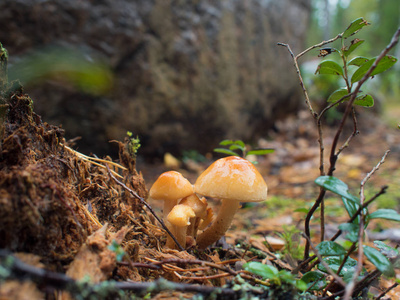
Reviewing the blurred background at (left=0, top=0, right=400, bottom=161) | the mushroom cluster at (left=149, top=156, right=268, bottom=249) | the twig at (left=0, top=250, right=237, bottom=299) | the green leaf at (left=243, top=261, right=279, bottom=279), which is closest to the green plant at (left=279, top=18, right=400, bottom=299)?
the green leaf at (left=243, top=261, right=279, bottom=279)

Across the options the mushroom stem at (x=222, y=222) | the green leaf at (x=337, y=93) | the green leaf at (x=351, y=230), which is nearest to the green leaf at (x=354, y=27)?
the green leaf at (x=337, y=93)

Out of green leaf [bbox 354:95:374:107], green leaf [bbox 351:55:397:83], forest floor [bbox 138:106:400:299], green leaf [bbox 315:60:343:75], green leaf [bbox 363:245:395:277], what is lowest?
forest floor [bbox 138:106:400:299]

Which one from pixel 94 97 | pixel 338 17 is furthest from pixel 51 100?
pixel 338 17

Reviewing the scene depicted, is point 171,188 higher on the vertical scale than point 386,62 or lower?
lower

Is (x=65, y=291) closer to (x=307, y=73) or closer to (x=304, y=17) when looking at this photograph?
(x=304, y=17)

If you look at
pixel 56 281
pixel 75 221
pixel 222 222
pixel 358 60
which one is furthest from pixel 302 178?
pixel 56 281

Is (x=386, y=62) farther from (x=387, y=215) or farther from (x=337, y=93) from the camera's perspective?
(x=387, y=215)

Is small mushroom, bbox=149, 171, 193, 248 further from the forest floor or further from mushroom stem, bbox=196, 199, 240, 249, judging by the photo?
the forest floor
